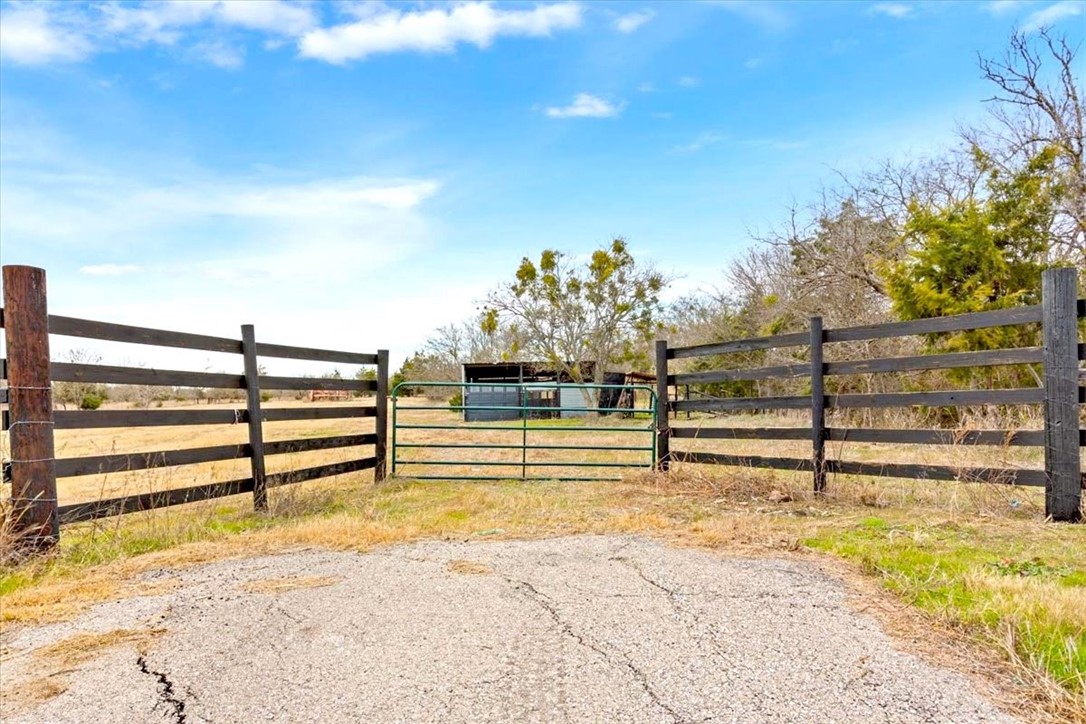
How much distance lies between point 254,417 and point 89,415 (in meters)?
1.53

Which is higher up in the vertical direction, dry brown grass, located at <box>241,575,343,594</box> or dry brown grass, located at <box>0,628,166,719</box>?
dry brown grass, located at <box>0,628,166,719</box>

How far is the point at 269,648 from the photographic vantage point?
2.58 m

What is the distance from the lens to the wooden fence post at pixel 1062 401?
186 inches

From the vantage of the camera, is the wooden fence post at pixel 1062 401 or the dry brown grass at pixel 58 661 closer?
the dry brown grass at pixel 58 661

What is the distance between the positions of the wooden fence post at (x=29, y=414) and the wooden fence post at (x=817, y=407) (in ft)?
20.3

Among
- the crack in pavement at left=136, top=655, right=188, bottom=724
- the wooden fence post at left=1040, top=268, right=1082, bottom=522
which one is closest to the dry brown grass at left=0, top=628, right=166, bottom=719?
the crack in pavement at left=136, top=655, right=188, bottom=724

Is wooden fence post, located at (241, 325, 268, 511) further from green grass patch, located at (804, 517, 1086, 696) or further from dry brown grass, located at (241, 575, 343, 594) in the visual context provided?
green grass patch, located at (804, 517, 1086, 696)

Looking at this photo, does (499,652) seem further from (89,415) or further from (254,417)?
(254,417)

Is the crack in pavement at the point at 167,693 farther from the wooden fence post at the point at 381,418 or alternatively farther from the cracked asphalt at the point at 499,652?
the wooden fence post at the point at 381,418

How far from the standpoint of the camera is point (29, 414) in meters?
4.10

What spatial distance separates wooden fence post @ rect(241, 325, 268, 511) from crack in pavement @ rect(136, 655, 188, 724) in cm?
353

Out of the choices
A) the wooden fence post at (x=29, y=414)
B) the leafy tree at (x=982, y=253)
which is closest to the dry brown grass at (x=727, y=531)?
the wooden fence post at (x=29, y=414)

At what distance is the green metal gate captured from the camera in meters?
7.73

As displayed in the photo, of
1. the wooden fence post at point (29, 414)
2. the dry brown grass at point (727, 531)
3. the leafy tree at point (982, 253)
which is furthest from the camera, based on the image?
the leafy tree at point (982, 253)
